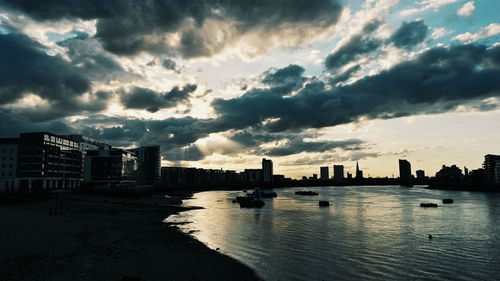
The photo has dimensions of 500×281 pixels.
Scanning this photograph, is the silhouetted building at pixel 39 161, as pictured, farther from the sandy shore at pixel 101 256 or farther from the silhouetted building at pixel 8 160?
the sandy shore at pixel 101 256

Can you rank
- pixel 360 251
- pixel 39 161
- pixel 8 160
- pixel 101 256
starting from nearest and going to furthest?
pixel 101 256 → pixel 360 251 → pixel 8 160 → pixel 39 161

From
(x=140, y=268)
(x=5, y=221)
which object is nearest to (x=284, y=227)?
(x=140, y=268)

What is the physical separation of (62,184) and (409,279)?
661ft

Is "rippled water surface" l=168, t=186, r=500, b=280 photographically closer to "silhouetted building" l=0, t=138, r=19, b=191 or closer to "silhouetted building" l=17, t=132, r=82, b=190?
"silhouetted building" l=17, t=132, r=82, b=190

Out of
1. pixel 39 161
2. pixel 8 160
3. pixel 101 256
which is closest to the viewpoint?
pixel 101 256

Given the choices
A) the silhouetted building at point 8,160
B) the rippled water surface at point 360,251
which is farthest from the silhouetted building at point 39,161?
the rippled water surface at point 360,251

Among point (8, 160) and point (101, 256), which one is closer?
point (101, 256)

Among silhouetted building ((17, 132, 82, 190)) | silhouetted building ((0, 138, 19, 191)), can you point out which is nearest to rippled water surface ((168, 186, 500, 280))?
silhouetted building ((17, 132, 82, 190))

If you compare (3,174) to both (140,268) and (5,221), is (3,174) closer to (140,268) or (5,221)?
(5,221)

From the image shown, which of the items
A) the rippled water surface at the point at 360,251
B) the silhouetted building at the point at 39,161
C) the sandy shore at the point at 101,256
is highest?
the silhouetted building at the point at 39,161

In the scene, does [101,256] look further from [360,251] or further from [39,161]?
[39,161]

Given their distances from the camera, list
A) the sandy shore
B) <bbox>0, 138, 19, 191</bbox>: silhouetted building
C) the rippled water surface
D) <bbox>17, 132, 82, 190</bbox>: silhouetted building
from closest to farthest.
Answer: the sandy shore, the rippled water surface, <bbox>0, 138, 19, 191</bbox>: silhouetted building, <bbox>17, 132, 82, 190</bbox>: silhouetted building

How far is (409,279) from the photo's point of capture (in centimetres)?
3108

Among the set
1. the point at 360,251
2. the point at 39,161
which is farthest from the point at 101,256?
the point at 39,161
